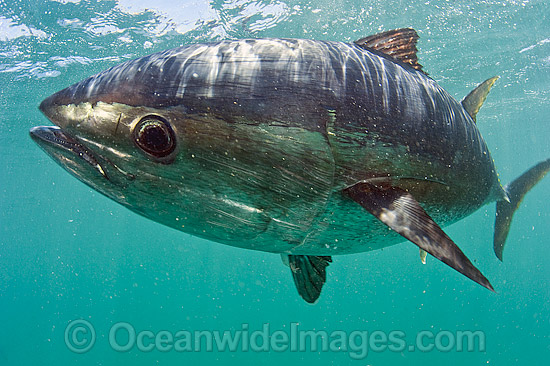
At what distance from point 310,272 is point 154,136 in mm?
1793

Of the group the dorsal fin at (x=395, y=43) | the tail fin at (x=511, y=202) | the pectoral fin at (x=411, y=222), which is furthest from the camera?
the tail fin at (x=511, y=202)

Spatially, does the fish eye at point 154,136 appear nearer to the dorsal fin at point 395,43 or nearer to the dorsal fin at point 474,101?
the dorsal fin at point 395,43

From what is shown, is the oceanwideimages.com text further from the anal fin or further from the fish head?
the fish head

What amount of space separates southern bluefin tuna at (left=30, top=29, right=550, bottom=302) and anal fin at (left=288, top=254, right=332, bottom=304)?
0.83 meters

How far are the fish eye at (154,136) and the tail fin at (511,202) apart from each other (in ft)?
12.4

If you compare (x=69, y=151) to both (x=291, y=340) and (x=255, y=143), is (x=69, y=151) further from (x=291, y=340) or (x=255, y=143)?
(x=291, y=340)

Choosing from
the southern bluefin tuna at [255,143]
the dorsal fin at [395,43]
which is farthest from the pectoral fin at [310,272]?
the dorsal fin at [395,43]

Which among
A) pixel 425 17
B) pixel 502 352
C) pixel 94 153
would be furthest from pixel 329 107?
pixel 502 352

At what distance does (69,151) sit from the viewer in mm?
1446

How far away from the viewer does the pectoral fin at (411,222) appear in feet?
4.52

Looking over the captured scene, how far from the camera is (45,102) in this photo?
1585mm

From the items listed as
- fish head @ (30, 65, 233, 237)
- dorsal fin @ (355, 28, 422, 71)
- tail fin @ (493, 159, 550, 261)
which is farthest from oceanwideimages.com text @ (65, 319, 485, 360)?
fish head @ (30, 65, 233, 237)

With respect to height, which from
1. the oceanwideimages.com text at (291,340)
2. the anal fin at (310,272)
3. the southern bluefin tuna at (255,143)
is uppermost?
the southern bluefin tuna at (255,143)

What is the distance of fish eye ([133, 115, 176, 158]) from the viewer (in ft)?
4.63
